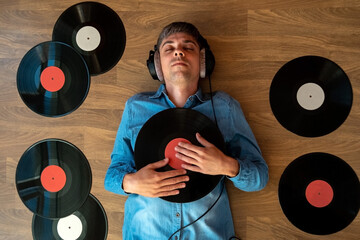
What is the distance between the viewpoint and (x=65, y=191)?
1311 millimetres

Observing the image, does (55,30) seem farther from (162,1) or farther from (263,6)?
(263,6)

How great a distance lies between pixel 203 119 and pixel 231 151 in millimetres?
209

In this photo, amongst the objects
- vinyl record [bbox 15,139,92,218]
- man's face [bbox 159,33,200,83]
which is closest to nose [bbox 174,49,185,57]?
man's face [bbox 159,33,200,83]

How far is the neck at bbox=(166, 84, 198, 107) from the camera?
1.14 m

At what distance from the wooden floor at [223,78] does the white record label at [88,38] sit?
0.14m

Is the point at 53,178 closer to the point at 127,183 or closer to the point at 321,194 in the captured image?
the point at 127,183

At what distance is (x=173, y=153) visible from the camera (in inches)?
39.6

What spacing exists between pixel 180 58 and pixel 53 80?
671 mm

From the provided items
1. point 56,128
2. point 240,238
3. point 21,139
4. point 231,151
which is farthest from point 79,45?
point 240,238

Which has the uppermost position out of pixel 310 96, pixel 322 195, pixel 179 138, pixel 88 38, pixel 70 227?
pixel 88 38

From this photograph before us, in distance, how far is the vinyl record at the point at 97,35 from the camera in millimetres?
1296

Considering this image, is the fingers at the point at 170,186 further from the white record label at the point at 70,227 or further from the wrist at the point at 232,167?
the white record label at the point at 70,227

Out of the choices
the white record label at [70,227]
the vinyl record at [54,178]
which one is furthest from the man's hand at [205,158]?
the white record label at [70,227]

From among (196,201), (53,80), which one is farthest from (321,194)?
(53,80)
